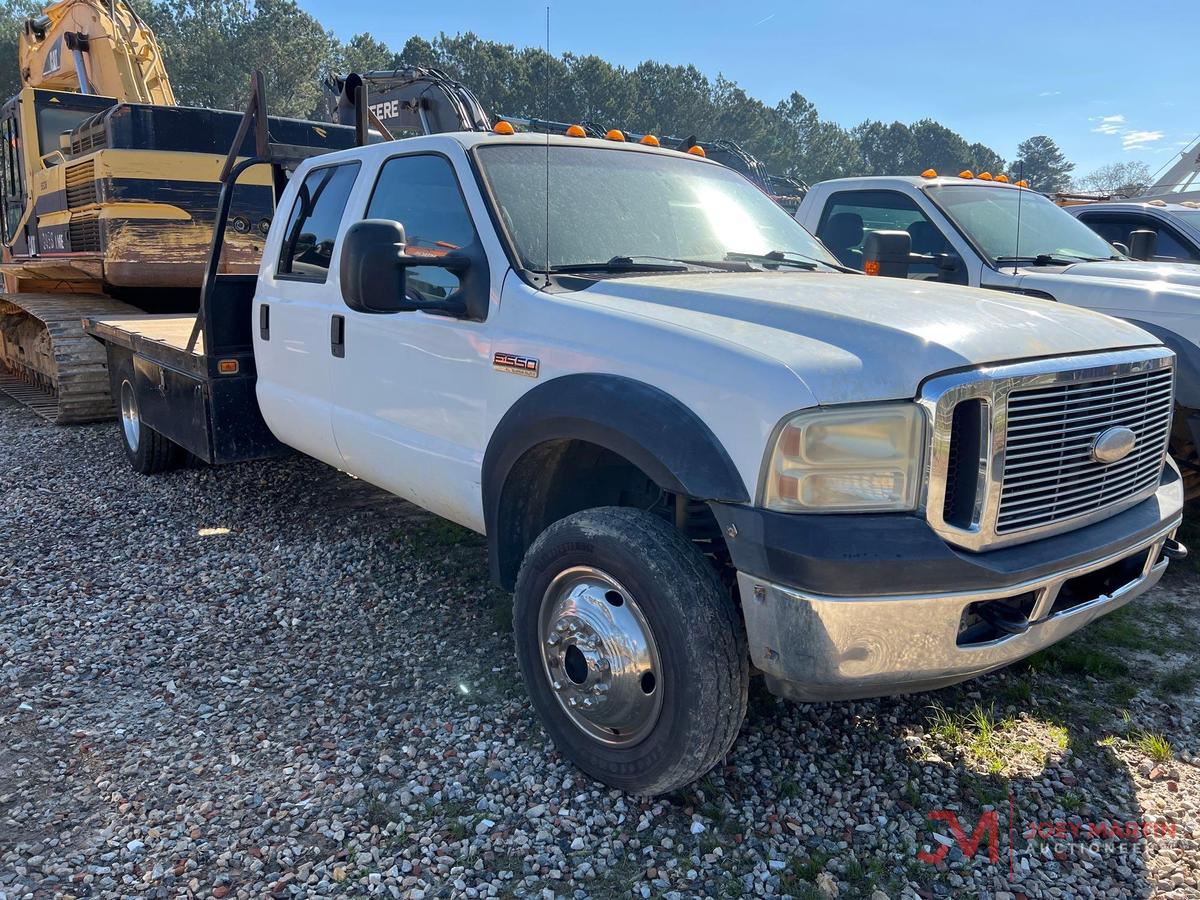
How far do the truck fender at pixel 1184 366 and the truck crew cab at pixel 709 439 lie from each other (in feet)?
4.86

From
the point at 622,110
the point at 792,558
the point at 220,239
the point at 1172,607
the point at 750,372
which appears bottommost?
the point at 1172,607

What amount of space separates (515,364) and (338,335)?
134cm

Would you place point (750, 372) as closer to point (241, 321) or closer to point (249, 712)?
point (249, 712)

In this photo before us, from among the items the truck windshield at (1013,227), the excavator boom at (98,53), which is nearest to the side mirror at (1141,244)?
the truck windshield at (1013,227)

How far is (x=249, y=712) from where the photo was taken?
3459mm

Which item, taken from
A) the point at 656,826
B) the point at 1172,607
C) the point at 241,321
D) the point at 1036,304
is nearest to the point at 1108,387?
the point at 1036,304

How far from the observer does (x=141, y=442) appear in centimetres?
654

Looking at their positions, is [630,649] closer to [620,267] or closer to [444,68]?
[620,267]

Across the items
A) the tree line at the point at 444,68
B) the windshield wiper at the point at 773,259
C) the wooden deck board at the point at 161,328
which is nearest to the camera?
the windshield wiper at the point at 773,259

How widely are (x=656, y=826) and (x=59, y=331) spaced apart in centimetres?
787

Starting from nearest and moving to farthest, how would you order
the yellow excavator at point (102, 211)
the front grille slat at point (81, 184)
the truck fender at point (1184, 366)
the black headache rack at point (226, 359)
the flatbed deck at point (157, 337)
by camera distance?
the truck fender at point (1184, 366) → the black headache rack at point (226, 359) → the flatbed deck at point (157, 337) → the yellow excavator at point (102, 211) → the front grille slat at point (81, 184)

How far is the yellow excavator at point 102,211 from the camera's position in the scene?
853 centimetres

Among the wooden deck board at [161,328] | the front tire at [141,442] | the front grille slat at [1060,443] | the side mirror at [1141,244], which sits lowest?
the front tire at [141,442]

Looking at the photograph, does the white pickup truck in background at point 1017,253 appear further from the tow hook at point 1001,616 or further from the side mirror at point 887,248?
the tow hook at point 1001,616
